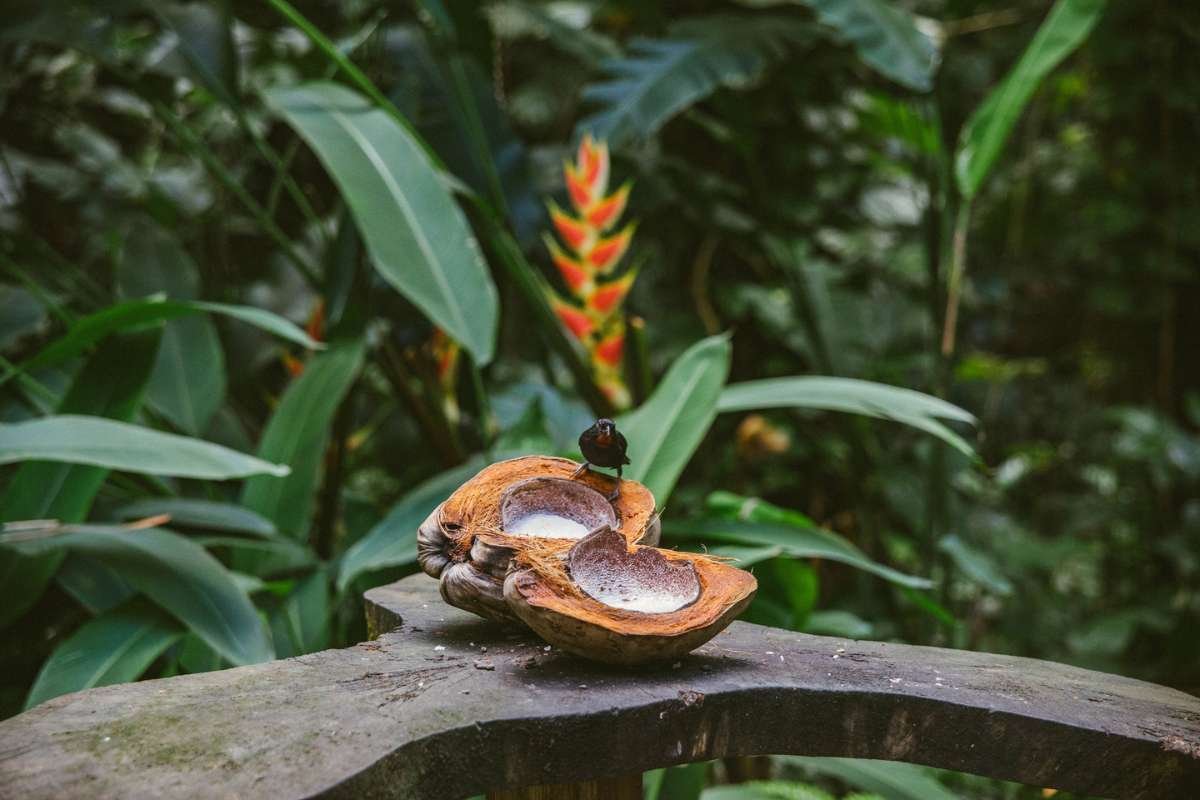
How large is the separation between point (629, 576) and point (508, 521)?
11cm

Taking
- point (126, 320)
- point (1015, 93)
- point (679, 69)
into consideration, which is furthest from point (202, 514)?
point (1015, 93)

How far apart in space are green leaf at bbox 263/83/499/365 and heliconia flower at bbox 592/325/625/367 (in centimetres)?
24

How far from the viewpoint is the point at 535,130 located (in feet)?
8.40

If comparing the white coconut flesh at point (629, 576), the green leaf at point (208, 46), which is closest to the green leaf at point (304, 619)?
the white coconut flesh at point (629, 576)

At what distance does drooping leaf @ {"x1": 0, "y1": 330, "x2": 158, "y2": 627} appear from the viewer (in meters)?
1.05

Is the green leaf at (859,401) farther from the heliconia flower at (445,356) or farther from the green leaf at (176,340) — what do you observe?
the green leaf at (176,340)

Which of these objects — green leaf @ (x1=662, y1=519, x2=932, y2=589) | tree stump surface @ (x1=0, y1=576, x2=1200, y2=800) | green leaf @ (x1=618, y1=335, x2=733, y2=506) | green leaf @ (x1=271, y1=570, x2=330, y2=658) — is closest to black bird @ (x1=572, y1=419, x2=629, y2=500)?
tree stump surface @ (x1=0, y1=576, x2=1200, y2=800)

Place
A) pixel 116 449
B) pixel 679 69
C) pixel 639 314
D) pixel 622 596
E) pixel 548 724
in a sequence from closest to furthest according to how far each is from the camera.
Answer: pixel 548 724 → pixel 622 596 → pixel 116 449 → pixel 679 69 → pixel 639 314

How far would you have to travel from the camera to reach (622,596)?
2.14 feet

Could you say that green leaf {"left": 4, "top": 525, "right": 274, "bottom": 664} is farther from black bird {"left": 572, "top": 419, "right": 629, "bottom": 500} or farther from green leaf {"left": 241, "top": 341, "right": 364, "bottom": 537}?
black bird {"left": 572, "top": 419, "right": 629, "bottom": 500}

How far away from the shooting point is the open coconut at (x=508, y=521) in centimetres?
66

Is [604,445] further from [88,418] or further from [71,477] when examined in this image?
[71,477]

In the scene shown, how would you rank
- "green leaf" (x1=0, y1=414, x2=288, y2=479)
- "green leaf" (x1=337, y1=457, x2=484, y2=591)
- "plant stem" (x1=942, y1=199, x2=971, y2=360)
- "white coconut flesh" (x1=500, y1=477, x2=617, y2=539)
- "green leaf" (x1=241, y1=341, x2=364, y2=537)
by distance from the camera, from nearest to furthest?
"white coconut flesh" (x1=500, y1=477, x2=617, y2=539) < "green leaf" (x1=0, y1=414, x2=288, y2=479) < "green leaf" (x1=337, y1=457, x2=484, y2=591) < "green leaf" (x1=241, y1=341, x2=364, y2=537) < "plant stem" (x1=942, y1=199, x2=971, y2=360)

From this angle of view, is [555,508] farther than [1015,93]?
No
